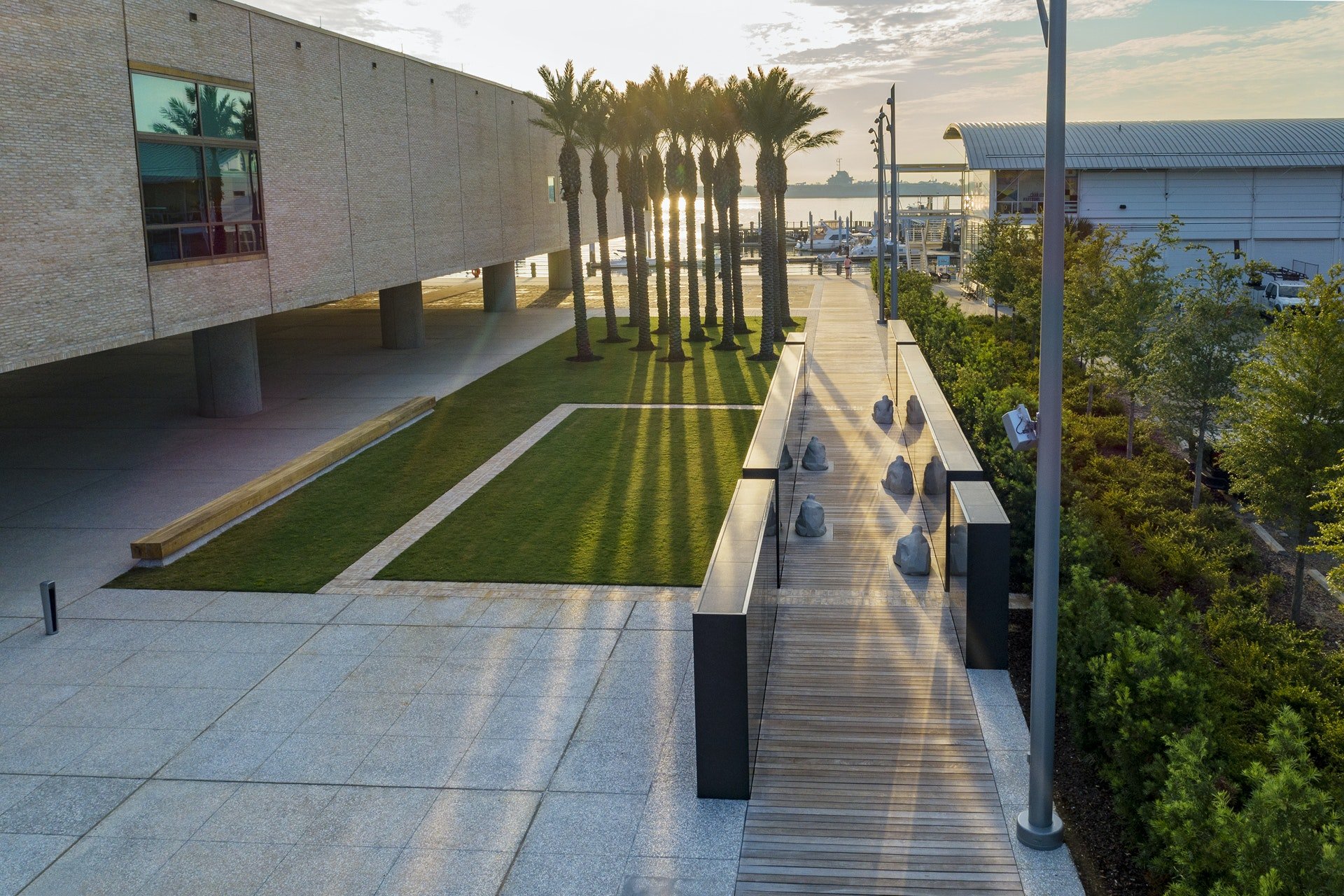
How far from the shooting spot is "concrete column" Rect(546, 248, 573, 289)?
62.2 m

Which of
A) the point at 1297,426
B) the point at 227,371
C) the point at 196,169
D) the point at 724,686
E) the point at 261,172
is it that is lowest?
the point at 724,686

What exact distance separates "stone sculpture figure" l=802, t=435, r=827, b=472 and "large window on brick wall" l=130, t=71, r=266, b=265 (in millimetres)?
11668

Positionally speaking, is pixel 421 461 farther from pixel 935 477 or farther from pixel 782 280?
pixel 782 280

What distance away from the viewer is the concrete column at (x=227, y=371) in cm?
2608

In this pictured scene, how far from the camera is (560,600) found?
14.4 m

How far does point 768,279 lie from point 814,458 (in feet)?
62.4

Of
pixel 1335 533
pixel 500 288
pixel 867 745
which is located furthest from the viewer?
pixel 500 288

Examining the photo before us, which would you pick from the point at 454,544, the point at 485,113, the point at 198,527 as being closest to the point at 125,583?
the point at 198,527

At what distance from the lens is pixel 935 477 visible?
1406 centimetres

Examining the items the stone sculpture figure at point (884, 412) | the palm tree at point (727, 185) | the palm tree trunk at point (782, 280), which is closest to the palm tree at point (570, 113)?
the palm tree at point (727, 185)

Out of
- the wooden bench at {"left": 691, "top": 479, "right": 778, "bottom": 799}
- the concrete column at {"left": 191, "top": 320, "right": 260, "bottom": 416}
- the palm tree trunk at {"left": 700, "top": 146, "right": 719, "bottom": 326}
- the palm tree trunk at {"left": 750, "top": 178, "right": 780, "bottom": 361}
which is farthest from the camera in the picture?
the palm tree trunk at {"left": 700, "top": 146, "right": 719, "bottom": 326}

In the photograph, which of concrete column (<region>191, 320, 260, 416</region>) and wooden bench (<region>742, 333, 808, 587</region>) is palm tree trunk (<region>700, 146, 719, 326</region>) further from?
wooden bench (<region>742, 333, 808, 587</region>)

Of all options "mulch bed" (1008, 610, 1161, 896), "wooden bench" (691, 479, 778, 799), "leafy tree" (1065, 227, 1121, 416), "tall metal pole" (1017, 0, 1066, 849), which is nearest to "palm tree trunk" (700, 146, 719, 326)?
"leafy tree" (1065, 227, 1121, 416)

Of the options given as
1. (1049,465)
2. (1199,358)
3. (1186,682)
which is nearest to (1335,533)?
(1186,682)
